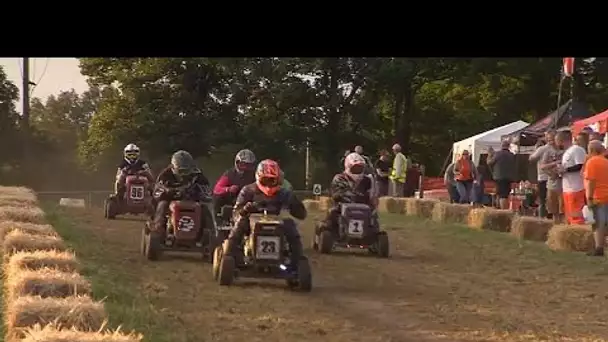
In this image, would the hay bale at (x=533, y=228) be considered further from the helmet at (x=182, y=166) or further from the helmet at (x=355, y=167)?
the helmet at (x=182, y=166)

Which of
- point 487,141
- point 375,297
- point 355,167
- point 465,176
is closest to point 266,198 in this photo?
point 375,297

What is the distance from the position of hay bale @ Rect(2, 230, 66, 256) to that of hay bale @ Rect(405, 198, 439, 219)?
11.3m

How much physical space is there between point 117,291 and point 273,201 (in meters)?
2.04

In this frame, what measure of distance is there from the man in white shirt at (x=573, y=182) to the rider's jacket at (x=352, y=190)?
289 cm

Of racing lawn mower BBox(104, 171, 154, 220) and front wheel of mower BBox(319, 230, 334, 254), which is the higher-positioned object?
racing lawn mower BBox(104, 171, 154, 220)

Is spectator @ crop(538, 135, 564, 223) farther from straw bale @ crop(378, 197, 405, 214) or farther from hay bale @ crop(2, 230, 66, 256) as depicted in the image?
hay bale @ crop(2, 230, 66, 256)

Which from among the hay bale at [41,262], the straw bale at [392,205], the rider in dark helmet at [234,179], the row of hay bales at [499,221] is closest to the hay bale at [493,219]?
the row of hay bales at [499,221]

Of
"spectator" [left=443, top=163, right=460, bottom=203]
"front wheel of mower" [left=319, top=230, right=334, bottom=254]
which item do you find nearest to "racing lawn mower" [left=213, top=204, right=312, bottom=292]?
"front wheel of mower" [left=319, top=230, right=334, bottom=254]

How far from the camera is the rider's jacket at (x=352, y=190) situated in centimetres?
1237

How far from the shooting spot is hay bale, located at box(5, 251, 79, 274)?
7102 mm

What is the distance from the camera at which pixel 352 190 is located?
488 inches
